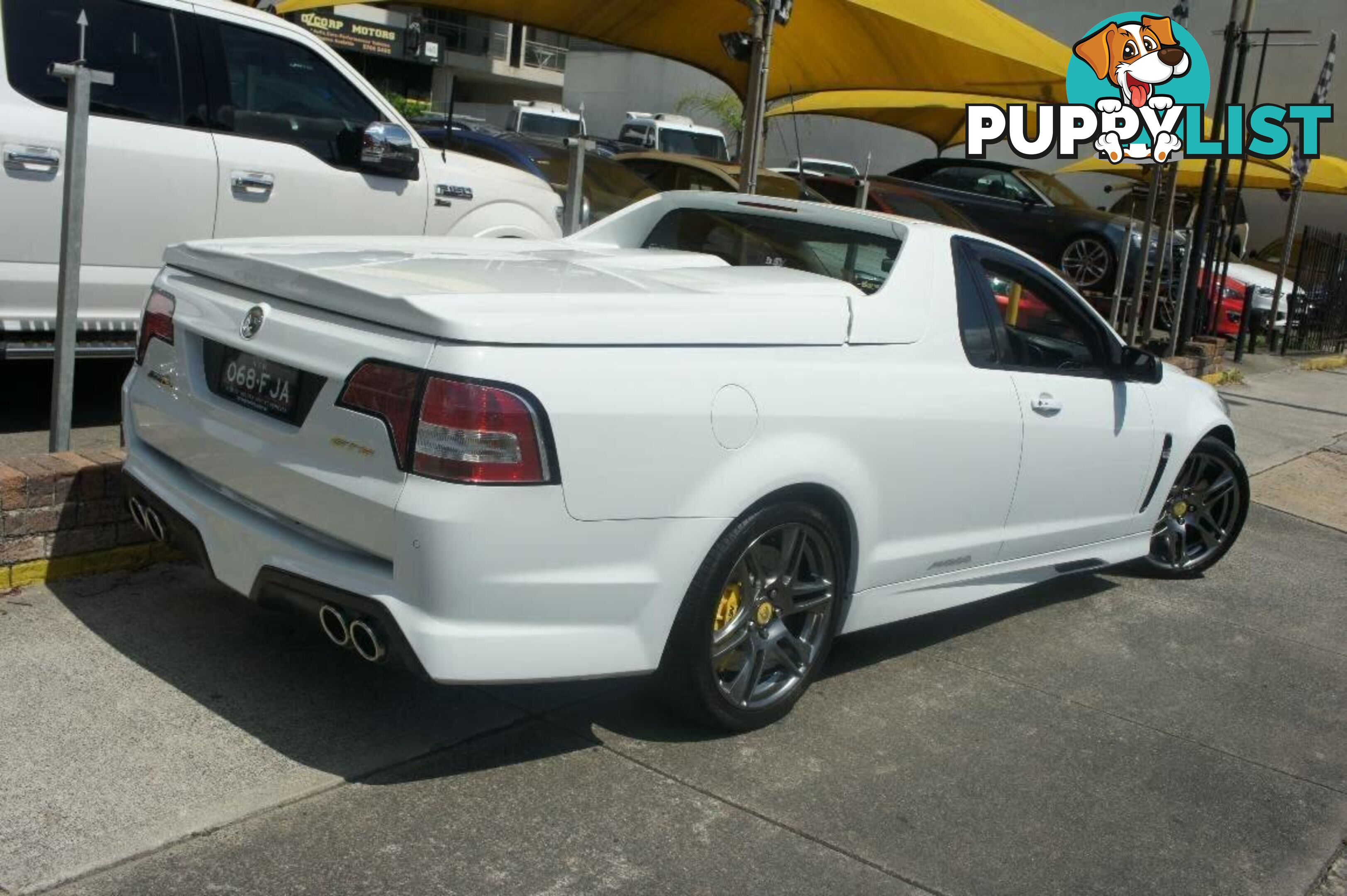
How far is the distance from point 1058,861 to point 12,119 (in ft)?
15.8

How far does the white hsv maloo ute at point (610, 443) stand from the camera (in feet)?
11.1

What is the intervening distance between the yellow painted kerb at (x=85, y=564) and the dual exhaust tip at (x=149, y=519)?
0.60m

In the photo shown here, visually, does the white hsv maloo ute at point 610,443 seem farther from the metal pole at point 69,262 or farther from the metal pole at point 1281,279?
the metal pole at point 1281,279

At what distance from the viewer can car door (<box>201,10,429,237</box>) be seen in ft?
20.8

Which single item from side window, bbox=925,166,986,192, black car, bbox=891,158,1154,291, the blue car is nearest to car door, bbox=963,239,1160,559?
the blue car

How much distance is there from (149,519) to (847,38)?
908 centimetres

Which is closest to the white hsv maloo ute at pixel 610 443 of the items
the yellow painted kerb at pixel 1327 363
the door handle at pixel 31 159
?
the door handle at pixel 31 159

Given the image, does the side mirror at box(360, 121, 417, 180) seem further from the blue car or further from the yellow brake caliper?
the yellow brake caliper

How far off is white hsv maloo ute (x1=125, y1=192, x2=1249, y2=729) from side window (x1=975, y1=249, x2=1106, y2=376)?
0.04 meters

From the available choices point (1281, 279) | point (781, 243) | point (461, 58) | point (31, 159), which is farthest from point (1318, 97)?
point (461, 58)

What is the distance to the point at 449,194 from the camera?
7141 millimetres

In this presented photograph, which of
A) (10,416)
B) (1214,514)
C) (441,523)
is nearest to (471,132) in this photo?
(10,416)

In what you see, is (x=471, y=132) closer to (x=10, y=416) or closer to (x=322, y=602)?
(x=10, y=416)

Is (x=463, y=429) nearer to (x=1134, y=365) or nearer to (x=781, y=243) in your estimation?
(x=781, y=243)
